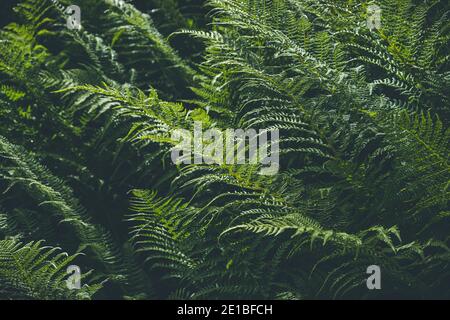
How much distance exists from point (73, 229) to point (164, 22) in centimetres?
66

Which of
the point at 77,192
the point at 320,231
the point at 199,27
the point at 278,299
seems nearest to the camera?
the point at 320,231

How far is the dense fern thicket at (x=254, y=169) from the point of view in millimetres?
1457

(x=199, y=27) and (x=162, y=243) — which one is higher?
(x=199, y=27)

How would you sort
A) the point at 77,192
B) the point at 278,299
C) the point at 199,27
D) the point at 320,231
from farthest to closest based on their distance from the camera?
the point at 199,27 → the point at 77,192 → the point at 278,299 → the point at 320,231

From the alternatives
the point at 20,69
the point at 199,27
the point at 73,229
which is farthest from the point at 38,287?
the point at 199,27

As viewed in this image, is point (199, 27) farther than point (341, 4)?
Yes

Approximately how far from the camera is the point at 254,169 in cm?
145

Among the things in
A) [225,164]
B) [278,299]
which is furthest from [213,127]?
[278,299]

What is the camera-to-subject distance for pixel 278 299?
147cm

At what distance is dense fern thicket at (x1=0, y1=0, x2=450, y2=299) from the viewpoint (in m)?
1.46

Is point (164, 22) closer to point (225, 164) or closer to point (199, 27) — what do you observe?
point (199, 27)

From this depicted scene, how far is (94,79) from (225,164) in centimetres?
53

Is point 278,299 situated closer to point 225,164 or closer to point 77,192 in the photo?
point 225,164
